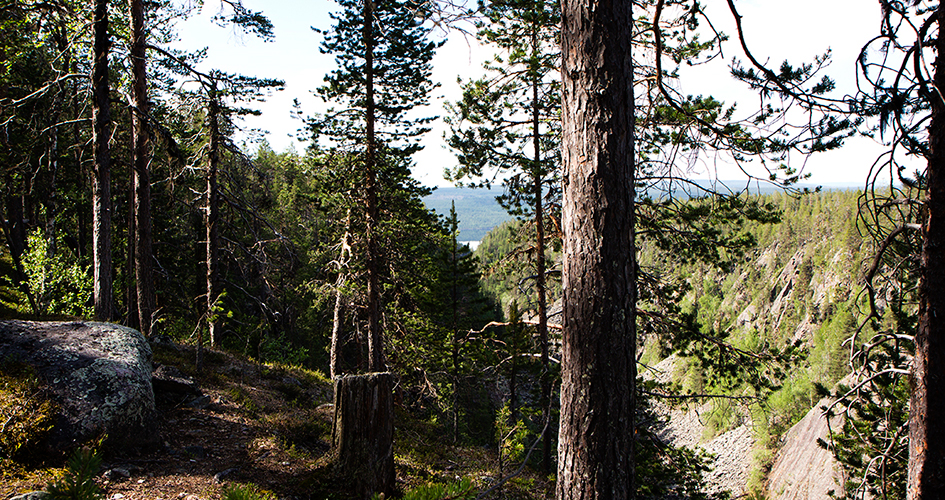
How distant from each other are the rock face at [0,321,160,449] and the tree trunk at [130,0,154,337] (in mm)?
3489

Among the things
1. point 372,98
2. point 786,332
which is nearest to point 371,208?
point 372,98

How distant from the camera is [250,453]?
6.05m

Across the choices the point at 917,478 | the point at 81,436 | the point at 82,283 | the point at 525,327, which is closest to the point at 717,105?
the point at 917,478

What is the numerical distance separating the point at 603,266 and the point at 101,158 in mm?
8156

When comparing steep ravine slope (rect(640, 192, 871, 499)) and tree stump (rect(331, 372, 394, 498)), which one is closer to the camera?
tree stump (rect(331, 372, 394, 498))

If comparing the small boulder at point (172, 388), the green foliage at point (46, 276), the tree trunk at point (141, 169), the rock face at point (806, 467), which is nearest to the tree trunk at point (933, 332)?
the small boulder at point (172, 388)

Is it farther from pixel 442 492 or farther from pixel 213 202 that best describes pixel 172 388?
pixel 442 492

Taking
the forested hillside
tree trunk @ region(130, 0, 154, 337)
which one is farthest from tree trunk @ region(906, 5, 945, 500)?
tree trunk @ region(130, 0, 154, 337)

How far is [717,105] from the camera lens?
254 inches

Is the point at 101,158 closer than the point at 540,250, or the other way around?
the point at 101,158

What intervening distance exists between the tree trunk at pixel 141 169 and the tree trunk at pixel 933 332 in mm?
10263

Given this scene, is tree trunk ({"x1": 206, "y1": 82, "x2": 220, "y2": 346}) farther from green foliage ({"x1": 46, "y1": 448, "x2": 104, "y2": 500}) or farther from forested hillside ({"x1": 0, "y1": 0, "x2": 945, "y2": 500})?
green foliage ({"x1": 46, "y1": 448, "x2": 104, "y2": 500})

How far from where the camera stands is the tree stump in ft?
14.5

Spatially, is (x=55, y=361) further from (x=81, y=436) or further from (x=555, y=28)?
(x=555, y=28)
